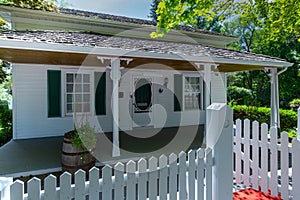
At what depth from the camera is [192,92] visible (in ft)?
36.0

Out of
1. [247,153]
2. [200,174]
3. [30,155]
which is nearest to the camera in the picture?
[200,174]

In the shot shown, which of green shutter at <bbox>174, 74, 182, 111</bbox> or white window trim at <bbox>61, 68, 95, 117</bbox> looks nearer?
white window trim at <bbox>61, 68, 95, 117</bbox>

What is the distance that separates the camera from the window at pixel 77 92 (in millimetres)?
8305

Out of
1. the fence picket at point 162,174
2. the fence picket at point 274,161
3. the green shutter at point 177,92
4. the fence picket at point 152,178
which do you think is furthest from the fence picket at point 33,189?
the green shutter at point 177,92

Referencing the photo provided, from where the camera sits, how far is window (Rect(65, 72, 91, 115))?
27.2 feet

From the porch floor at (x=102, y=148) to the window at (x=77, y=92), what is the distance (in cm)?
120

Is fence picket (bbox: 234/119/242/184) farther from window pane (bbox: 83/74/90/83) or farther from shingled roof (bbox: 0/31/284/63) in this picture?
window pane (bbox: 83/74/90/83)

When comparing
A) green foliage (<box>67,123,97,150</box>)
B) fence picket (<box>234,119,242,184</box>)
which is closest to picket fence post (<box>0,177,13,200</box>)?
green foliage (<box>67,123,97,150</box>)

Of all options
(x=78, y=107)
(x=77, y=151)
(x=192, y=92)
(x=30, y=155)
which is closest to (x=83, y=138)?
(x=77, y=151)

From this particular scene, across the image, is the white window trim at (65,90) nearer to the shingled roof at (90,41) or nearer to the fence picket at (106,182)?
the shingled roof at (90,41)

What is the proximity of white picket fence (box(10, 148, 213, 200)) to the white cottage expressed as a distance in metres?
3.71

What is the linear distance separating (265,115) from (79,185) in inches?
497

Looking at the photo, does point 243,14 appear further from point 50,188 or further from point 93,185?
point 50,188

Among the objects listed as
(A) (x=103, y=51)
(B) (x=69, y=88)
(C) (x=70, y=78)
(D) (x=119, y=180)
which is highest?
(A) (x=103, y=51)
